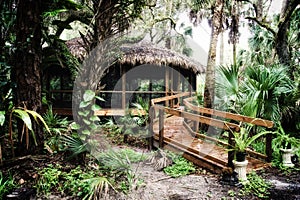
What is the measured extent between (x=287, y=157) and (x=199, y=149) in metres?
1.58

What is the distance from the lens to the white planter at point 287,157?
4602 mm

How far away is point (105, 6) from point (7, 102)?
2062 mm

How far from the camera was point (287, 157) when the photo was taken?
4645 millimetres

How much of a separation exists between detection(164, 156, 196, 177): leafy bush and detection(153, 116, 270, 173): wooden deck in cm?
14

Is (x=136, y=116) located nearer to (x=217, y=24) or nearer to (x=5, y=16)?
(x=217, y=24)

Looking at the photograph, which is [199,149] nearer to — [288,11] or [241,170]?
[241,170]

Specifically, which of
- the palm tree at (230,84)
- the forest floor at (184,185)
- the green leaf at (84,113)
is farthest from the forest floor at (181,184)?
the palm tree at (230,84)

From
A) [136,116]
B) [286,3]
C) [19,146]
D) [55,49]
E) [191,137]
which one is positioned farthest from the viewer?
[136,116]

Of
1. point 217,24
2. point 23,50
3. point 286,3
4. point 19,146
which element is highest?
point 286,3

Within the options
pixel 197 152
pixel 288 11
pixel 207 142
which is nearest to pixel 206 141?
pixel 207 142

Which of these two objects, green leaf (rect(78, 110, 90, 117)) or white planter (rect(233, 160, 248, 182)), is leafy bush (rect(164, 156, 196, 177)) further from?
green leaf (rect(78, 110, 90, 117))

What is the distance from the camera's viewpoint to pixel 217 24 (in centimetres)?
684

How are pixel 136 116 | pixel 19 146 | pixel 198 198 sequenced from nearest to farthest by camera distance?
pixel 198 198
pixel 19 146
pixel 136 116

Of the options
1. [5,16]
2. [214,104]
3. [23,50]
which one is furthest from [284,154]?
[5,16]
